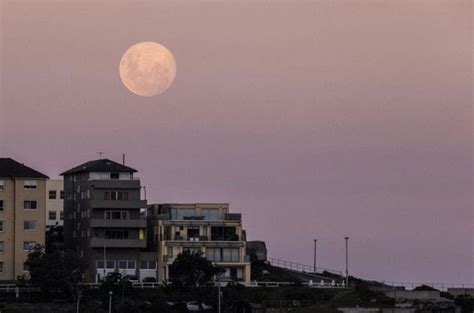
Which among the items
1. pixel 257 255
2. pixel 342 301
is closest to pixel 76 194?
pixel 257 255

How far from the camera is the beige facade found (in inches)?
4983

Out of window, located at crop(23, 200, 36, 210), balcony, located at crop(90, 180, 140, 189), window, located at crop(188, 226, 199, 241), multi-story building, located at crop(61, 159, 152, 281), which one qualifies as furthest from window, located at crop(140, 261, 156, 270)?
window, located at crop(23, 200, 36, 210)

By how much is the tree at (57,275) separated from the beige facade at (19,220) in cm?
965

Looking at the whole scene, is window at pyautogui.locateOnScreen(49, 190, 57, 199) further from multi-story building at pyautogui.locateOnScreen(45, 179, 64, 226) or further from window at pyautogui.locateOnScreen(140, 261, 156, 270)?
window at pyautogui.locateOnScreen(140, 261, 156, 270)

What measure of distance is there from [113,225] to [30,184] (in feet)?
25.7

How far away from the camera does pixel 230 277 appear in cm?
12812

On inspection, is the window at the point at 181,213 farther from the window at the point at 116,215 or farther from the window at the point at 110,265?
the window at the point at 110,265

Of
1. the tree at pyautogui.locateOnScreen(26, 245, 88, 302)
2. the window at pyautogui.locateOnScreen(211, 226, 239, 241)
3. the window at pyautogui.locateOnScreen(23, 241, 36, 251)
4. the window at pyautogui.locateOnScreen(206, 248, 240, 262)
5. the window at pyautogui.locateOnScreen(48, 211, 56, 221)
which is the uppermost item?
the window at pyautogui.locateOnScreen(48, 211, 56, 221)

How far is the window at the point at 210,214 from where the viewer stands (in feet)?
437

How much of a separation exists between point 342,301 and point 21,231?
2888cm

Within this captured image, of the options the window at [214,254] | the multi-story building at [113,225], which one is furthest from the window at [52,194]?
the window at [214,254]

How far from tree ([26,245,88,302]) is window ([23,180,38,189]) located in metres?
12.8

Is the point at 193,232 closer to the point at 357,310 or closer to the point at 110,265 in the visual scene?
the point at 110,265

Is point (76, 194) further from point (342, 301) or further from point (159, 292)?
point (342, 301)
